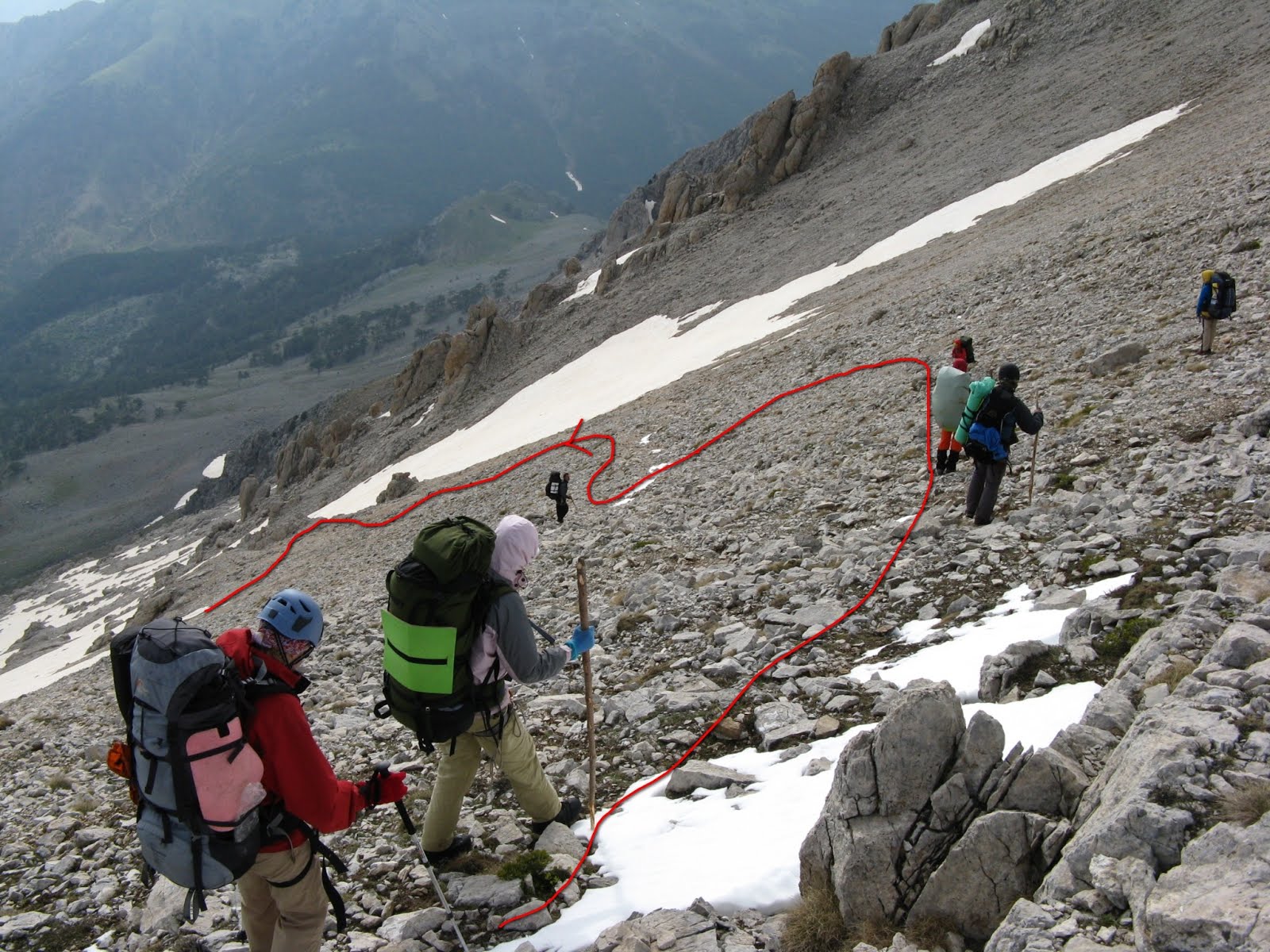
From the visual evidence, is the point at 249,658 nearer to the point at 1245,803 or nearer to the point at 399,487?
the point at 1245,803

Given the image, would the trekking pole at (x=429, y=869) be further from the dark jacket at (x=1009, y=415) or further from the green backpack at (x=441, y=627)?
the dark jacket at (x=1009, y=415)

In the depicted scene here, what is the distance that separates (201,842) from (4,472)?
804ft

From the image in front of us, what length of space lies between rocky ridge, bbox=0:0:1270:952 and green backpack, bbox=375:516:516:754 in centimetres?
147

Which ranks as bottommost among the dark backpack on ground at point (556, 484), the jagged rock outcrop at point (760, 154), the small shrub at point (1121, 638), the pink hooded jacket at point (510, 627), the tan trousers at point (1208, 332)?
the small shrub at point (1121, 638)

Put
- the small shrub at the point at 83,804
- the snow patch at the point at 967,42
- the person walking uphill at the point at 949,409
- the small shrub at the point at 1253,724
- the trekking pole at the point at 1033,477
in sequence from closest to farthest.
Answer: the small shrub at the point at 1253,724
the small shrub at the point at 83,804
the trekking pole at the point at 1033,477
the person walking uphill at the point at 949,409
the snow patch at the point at 967,42

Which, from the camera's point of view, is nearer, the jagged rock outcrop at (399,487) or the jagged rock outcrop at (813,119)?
the jagged rock outcrop at (399,487)

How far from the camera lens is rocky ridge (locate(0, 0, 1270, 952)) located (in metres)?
4.30

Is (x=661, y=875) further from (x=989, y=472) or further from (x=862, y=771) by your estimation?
(x=989, y=472)

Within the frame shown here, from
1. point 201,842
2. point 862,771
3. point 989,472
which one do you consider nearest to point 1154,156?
point 989,472

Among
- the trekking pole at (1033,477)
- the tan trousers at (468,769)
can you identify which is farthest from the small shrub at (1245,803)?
the trekking pole at (1033,477)

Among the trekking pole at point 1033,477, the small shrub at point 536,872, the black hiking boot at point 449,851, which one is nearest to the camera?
the small shrub at point 536,872

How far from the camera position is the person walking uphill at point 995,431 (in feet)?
33.7

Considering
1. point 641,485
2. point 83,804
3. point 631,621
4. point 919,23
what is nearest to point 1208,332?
point 631,621

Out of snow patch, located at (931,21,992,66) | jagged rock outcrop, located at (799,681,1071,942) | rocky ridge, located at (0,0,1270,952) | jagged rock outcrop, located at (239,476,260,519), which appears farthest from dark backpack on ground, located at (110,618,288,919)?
jagged rock outcrop, located at (239,476,260,519)
